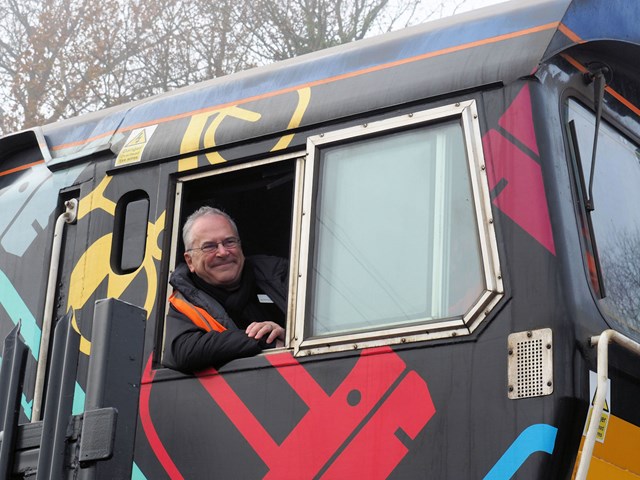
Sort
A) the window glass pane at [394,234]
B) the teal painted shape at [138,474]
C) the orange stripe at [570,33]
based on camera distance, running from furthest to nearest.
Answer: the teal painted shape at [138,474] < the orange stripe at [570,33] < the window glass pane at [394,234]

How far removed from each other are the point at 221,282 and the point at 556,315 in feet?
5.26

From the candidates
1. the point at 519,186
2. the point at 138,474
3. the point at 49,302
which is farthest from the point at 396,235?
the point at 49,302

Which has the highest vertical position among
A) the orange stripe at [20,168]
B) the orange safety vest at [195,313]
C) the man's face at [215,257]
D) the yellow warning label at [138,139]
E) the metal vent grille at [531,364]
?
the orange stripe at [20,168]

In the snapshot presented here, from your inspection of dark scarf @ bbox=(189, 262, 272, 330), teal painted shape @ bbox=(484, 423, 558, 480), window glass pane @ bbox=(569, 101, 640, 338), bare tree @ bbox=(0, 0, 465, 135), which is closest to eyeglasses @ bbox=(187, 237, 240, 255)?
dark scarf @ bbox=(189, 262, 272, 330)

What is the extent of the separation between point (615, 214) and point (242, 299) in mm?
1460

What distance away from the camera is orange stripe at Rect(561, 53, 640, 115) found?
3.69 metres

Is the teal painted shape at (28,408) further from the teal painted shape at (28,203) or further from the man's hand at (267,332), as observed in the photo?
the man's hand at (267,332)

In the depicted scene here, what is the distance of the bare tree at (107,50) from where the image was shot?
1689cm

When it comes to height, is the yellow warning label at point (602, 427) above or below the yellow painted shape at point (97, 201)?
below

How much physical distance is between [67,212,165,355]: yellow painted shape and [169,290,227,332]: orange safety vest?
0.09m

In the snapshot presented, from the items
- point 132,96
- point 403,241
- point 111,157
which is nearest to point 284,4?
point 132,96

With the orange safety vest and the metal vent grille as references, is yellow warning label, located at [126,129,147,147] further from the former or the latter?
the metal vent grille

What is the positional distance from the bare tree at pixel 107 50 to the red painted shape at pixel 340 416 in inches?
513

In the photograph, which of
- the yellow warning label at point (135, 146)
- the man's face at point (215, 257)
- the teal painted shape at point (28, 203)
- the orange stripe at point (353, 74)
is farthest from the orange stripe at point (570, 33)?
the teal painted shape at point (28, 203)
